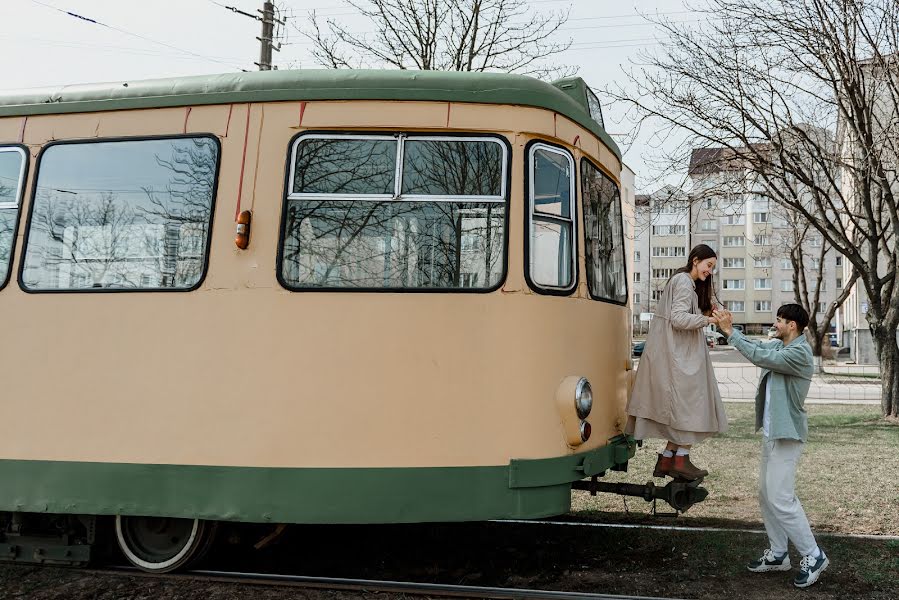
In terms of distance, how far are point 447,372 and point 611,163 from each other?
2.29 meters

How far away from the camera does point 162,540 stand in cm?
498

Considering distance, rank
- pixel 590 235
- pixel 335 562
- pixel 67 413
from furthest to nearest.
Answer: pixel 335 562 < pixel 590 235 < pixel 67 413

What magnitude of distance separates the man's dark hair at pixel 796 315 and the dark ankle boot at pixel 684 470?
3.69 ft

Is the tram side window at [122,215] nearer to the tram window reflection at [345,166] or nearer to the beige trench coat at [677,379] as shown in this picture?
the tram window reflection at [345,166]

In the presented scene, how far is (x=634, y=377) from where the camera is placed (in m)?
5.65

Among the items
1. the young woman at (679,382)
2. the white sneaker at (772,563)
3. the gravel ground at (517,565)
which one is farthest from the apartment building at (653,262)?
the young woman at (679,382)

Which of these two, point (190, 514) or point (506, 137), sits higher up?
point (506, 137)

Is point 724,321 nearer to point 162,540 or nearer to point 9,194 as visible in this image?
point 162,540

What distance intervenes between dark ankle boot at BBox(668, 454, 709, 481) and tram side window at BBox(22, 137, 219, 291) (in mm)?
3275

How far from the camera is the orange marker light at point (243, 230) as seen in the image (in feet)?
14.6

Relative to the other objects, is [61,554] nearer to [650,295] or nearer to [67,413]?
[67,413]

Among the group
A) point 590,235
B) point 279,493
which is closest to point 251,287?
point 279,493

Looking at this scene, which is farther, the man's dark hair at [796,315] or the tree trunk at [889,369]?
the tree trunk at [889,369]

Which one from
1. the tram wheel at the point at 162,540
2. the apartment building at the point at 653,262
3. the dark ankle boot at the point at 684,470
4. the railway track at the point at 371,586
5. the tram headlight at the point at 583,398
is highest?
the apartment building at the point at 653,262
